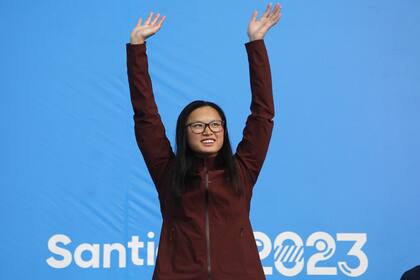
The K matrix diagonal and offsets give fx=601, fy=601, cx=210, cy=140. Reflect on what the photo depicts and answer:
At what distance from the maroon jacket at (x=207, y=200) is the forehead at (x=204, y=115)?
0.25 ft

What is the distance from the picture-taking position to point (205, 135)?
1.39 meters

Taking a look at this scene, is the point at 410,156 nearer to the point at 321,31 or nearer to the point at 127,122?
the point at 321,31

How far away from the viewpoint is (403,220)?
246 centimetres

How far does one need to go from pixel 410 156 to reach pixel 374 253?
0.43 metres

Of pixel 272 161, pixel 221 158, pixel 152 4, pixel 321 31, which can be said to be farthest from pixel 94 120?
pixel 221 158

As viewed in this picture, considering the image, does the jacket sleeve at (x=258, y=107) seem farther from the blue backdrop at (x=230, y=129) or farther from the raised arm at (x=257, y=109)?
the blue backdrop at (x=230, y=129)

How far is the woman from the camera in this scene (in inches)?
51.8

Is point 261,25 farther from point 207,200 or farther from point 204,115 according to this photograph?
point 207,200

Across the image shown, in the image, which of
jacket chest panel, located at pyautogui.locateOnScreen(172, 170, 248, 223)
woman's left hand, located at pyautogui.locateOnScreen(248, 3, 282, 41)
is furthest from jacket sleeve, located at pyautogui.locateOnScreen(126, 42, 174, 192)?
woman's left hand, located at pyautogui.locateOnScreen(248, 3, 282, 41)

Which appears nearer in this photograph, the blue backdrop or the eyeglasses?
the eyeglasses

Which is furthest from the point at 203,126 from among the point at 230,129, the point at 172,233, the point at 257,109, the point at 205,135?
the point at 230,129

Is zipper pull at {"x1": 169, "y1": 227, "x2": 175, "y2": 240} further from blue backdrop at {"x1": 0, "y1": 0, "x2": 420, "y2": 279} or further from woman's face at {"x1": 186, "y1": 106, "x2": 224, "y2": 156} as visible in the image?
blue backdrop at {"x1": 0, "y1": 0, "x2": 420, "y2": 279}

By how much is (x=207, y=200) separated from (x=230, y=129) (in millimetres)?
1166

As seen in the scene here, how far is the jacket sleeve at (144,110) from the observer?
4.56 ft
